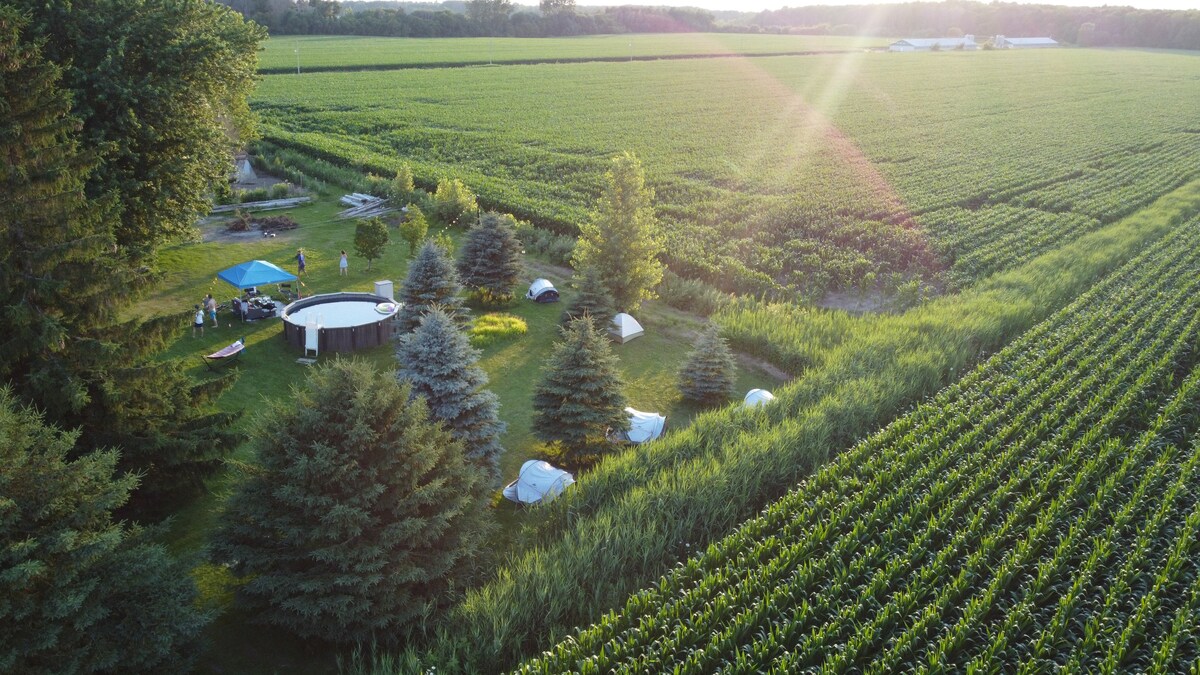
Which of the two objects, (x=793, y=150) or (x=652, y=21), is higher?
(x=652, y=21)

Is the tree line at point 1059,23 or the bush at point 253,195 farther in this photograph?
the tree line at point 1059,23

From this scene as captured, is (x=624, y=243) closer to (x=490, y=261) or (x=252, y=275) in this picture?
(x=490, y=261)

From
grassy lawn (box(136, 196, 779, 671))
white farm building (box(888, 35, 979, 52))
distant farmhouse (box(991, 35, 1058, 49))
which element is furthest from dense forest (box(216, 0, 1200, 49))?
grassy lawn (box(136, 196, 779, 671))

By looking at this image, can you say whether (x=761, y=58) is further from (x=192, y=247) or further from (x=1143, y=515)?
(x=1143, y=515)

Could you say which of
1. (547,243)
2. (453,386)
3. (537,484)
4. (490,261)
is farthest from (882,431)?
(547,243)

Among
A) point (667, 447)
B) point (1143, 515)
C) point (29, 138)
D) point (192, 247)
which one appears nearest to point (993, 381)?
point (1143, 515)

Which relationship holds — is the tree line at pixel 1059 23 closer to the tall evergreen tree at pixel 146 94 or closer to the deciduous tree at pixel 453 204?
the deciduous tree at pixel 453 204

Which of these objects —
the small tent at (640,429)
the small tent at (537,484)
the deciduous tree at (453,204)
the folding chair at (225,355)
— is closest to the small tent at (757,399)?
the small tent at (640,429)
